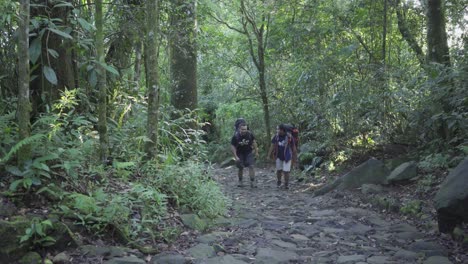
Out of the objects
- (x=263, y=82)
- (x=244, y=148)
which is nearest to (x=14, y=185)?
(x=244, y=148)

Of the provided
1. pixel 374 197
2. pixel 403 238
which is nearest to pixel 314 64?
pixel 374 197

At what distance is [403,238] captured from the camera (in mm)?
5980

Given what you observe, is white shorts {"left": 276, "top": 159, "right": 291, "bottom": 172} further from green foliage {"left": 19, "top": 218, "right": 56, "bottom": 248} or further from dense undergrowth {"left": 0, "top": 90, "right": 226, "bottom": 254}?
green foliage {"left": 19, "top": 218, "right": 56, "bottom": 248}

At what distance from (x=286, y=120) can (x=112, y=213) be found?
13.0 m

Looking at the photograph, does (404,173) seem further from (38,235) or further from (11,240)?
(11,240)

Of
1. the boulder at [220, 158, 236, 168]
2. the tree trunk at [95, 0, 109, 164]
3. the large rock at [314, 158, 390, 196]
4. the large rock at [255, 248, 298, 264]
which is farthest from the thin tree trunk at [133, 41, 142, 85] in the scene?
the boulder at [220, 158, 236, 168]

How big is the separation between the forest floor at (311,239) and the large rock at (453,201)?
23 cm

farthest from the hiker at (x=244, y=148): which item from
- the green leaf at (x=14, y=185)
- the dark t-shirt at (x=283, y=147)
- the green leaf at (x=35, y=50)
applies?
the green leaf at (x=14, y=185)

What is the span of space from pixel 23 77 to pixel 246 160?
7.44 m

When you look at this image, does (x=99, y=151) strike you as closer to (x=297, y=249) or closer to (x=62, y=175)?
(x=62, y=175)

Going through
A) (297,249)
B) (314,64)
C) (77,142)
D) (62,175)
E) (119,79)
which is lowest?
(297,249)

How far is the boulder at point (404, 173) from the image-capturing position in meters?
8.77

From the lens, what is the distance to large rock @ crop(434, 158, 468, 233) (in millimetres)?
5301

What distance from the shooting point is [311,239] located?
614 centimetres
